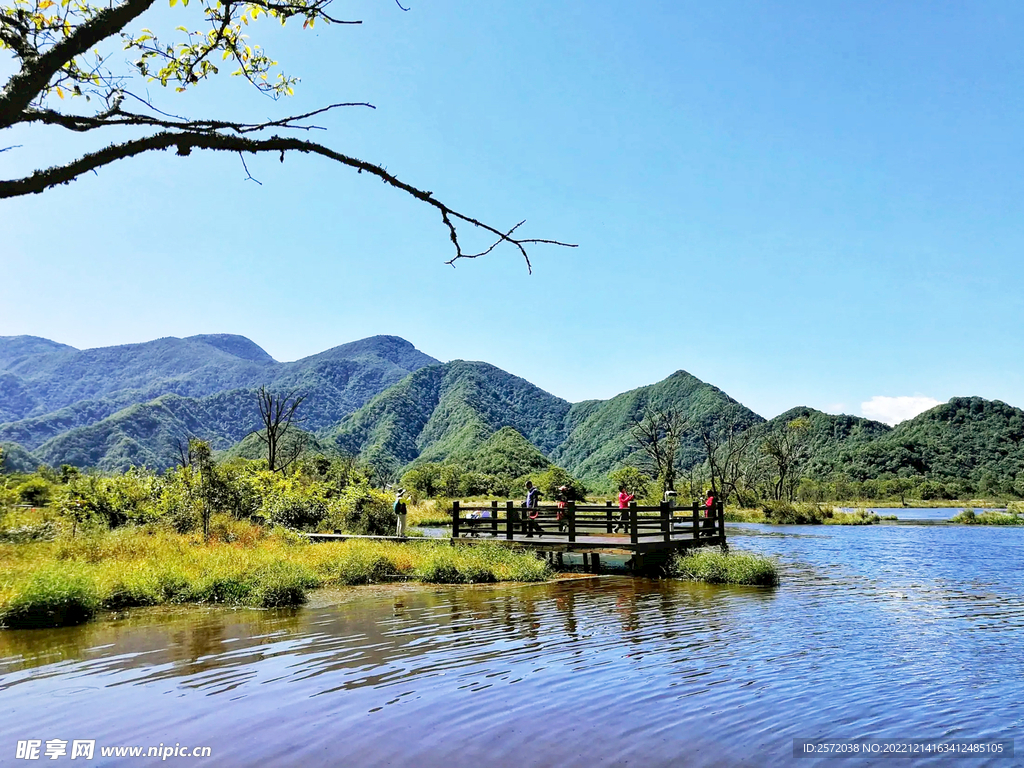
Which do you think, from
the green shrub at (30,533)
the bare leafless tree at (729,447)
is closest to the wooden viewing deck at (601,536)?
the green shrub at (30,533)

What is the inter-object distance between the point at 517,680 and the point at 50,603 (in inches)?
338

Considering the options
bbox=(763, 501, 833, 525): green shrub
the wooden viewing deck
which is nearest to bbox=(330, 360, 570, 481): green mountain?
bbox=(763, 501, 833, 525): green shrub

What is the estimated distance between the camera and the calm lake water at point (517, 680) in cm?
644

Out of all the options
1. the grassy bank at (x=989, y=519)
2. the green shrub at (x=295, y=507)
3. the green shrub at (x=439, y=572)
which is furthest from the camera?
the grassy bank at (x=989, y=519)

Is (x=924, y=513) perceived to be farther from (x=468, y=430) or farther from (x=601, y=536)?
(x=468, y=430)

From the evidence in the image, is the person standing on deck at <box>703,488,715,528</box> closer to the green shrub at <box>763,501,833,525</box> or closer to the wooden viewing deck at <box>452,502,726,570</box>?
the wooden viewing deck at <box>452,502,726,570</box>

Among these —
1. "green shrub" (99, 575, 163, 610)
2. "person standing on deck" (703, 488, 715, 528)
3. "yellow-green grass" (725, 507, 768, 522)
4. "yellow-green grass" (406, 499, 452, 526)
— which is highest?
"person standing on deck" (703, 488, 715, 528)

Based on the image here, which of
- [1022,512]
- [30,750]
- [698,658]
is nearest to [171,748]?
[30,750]

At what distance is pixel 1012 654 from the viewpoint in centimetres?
1086

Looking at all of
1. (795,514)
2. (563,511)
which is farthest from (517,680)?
(795,514)

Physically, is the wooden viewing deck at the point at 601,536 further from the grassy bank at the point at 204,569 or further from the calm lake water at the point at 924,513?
the calm lake water at the point at 924,513

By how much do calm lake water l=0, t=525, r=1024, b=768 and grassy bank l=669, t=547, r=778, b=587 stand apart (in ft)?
10.2

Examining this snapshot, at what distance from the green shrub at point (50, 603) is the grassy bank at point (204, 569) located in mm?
15

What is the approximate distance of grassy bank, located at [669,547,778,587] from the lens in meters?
18.6
